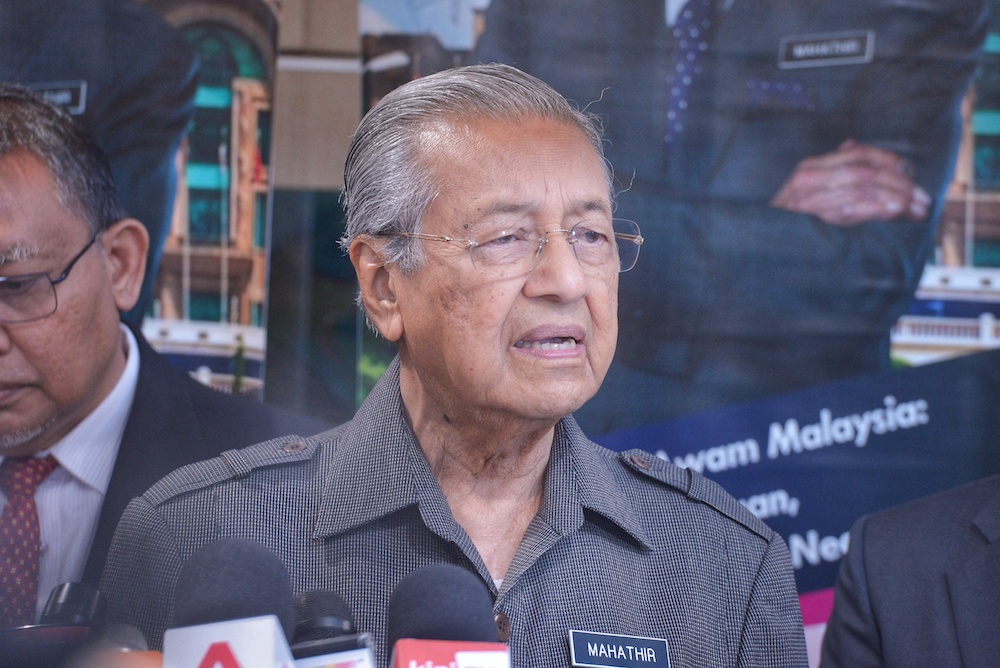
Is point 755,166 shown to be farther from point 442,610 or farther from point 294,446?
point 442,610

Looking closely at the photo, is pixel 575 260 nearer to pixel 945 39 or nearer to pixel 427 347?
pixel 427 347

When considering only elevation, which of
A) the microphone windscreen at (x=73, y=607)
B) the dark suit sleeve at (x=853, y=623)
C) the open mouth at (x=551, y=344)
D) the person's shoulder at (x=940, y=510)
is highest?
the open mouth at (x=551, y=344)

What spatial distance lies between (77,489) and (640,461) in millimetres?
1318

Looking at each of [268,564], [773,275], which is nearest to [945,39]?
[773,275]

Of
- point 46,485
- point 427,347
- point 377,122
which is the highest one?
point 377,122

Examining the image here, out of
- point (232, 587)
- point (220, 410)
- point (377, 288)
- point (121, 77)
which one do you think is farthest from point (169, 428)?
point (232, 587)

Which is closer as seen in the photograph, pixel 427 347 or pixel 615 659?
pixel 615 659

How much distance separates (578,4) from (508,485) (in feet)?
4.92

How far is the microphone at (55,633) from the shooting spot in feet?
3.27

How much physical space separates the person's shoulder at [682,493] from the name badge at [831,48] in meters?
1.31

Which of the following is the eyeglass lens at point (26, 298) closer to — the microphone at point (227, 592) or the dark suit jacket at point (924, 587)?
the microphone at point (227, 592)

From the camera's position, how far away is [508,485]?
6.11ft

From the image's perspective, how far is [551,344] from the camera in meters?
1.73

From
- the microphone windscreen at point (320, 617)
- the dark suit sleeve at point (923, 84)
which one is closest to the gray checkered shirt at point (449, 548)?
the microphone windscreen at point (320, 617)
